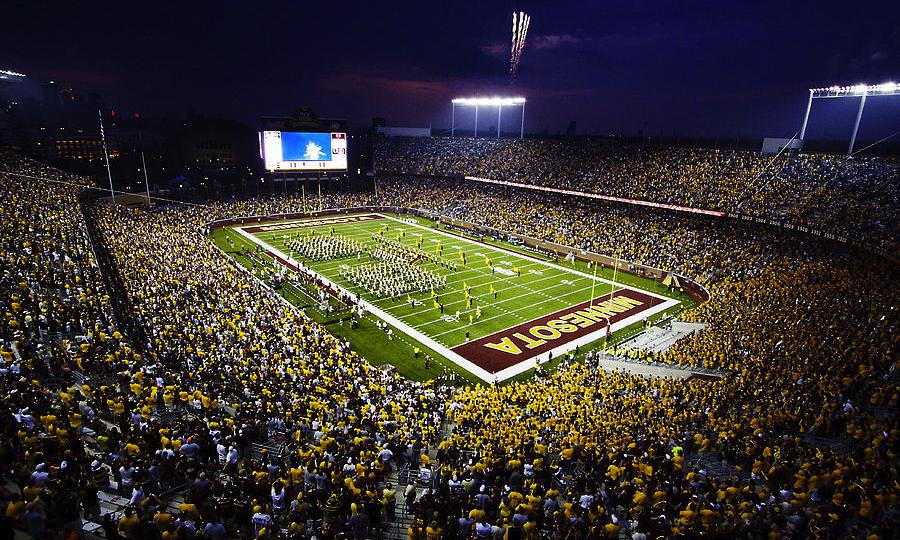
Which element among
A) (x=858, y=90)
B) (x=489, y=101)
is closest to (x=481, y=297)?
(x=858, y=90)

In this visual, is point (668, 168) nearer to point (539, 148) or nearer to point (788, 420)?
point (539, 148)

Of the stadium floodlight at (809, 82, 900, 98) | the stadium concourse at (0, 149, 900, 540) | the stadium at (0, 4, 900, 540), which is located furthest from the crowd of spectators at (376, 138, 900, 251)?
the stadium concourse at (0, 149, 900, 540)

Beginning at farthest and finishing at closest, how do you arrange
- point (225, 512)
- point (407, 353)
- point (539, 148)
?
1. point (539, 148)
2. point (407, 353)
3. point (225, 512)

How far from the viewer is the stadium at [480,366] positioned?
8.34 metres

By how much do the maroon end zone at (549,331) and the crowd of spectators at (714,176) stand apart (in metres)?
11.3

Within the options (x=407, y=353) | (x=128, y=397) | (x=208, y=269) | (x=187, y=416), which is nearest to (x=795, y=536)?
(x=187, y=416)

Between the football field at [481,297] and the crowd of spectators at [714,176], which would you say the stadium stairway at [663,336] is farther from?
the crowd of spectators at [714,176]

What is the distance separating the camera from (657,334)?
78.7 feet

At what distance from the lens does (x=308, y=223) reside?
2036 inches

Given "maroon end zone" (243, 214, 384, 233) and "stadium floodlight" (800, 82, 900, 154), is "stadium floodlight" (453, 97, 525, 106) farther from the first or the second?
"stadium floodlight" (800, 82, 900, 154)

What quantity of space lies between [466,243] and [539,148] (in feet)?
67.6

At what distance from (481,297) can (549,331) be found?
5831mm

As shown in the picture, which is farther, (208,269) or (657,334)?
(208,269)

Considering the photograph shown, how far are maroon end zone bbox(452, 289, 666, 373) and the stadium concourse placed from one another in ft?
9.87
